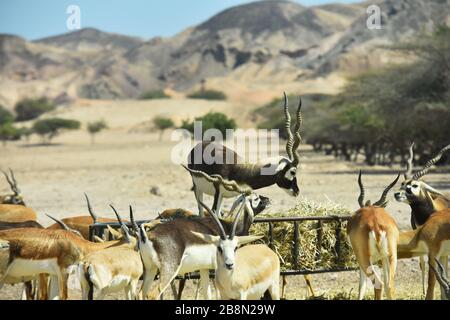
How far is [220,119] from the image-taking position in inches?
1984

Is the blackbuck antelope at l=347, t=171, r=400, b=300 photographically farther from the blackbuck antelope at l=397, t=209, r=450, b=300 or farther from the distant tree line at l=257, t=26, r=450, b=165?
the distant tree line at l=257, t=26, r=450, b=165

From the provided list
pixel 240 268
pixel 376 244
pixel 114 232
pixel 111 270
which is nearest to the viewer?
pixel 240 268

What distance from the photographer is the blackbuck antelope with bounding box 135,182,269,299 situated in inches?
304

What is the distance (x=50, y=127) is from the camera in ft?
254

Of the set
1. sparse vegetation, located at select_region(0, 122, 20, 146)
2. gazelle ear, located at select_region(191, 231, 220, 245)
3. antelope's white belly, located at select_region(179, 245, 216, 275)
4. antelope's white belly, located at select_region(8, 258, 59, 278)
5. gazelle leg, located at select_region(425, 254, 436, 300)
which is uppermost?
gazelle ear, located at select_region(191, 231, 220, 245)

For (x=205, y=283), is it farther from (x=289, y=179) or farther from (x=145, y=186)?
(x=145, y=186)

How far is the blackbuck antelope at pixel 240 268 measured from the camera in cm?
699

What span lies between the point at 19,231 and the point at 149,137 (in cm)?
7329

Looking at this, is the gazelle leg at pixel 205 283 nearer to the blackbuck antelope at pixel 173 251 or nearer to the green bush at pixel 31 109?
the blackbuck antelope at pixel 173 251

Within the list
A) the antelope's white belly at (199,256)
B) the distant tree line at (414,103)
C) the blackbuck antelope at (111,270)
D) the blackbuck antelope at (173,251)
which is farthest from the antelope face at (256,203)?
the distant tree line at (414,103)

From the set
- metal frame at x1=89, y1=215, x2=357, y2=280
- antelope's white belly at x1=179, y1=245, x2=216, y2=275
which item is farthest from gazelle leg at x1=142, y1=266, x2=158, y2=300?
metal frame at x1=89, y1=215, x2=357, y2=280

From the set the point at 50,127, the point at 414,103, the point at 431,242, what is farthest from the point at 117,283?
the point at 50,127

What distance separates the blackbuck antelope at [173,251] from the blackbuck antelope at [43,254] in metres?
0.75

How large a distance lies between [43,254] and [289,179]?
3705mm
